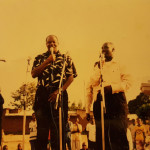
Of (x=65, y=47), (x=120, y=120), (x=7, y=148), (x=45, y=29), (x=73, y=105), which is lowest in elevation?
(x=7, y=148)

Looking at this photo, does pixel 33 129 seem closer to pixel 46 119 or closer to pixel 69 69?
pixel 46 119

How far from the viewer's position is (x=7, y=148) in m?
3.27

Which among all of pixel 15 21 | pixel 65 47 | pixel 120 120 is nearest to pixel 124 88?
pixel 120 120

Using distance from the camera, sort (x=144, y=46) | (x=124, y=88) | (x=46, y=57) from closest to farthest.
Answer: (x=124, y=88) < (x=46, y=57) < (x=144, y=46)

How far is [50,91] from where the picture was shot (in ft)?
8.53

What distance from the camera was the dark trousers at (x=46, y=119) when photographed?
2412mm

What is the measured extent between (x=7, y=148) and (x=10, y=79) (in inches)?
36.9

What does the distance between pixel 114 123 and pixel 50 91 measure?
749mm

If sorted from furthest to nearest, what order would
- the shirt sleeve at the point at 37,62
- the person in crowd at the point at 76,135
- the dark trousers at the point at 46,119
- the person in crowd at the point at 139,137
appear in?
the person in crowd at the point at 139,137 < the person in crowd at the point at 76,135 < the shirt sleeve at the point at 37,62 < the dark trousers at the point at 46,119

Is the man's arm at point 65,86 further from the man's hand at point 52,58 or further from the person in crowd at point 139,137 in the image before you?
the person in crowd at point 139,137

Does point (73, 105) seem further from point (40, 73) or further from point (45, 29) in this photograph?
point (45, 29)

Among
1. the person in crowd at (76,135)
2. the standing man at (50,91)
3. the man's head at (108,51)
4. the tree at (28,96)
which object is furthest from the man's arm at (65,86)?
the person in crowd at (76,135)

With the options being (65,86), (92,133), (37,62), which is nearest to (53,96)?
(65,86)

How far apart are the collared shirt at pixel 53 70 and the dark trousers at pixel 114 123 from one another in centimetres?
49
